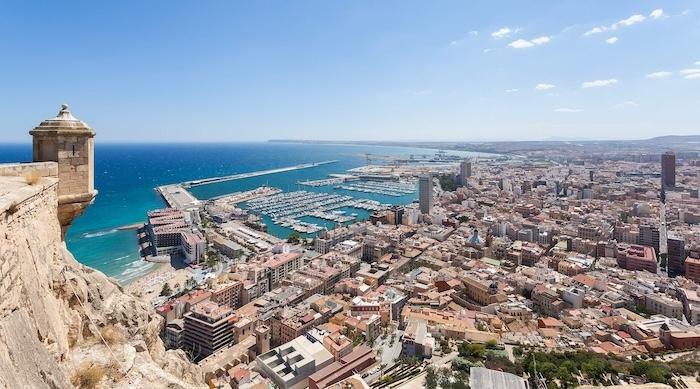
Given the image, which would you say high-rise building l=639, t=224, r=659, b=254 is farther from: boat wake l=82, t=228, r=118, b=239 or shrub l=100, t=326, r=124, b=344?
boat wake l=82, t=228, r=118, b=239

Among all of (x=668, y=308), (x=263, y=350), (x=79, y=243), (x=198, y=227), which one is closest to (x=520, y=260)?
(x=668, y=308)

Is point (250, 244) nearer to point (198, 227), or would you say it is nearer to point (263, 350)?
point (198, 227)

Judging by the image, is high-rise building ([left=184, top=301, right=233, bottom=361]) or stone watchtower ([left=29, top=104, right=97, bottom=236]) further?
high-rise building ([left=184, top=301, right=233, bottom=361])

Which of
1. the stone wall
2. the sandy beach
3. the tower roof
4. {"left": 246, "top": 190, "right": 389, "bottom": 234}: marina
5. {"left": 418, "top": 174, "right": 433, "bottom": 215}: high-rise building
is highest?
the tower roof

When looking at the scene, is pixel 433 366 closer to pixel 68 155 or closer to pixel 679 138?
pixel 68 155

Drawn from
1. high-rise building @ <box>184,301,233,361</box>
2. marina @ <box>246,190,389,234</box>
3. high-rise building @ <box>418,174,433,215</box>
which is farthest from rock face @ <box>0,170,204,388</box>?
high-rise building @ <box>418,174,433,215</box>

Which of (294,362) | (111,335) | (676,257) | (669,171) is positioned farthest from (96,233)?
(669,171)
